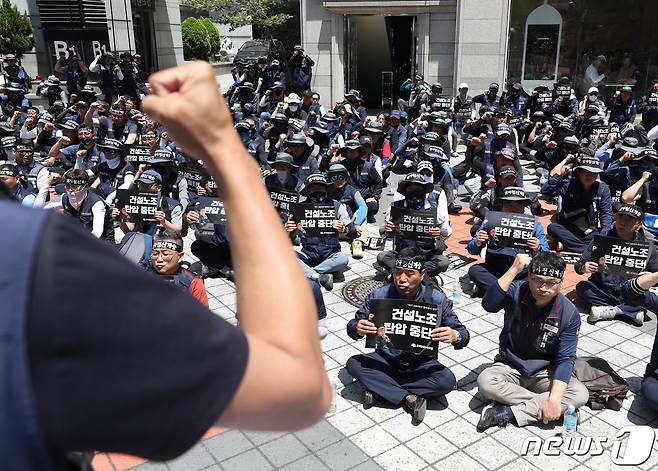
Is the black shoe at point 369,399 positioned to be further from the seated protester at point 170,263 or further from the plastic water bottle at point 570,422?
the seated protester at point 170,263

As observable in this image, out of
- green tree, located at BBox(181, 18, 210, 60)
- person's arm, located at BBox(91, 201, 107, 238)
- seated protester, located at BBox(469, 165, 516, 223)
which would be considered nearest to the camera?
person's arm, located at BBox(91, 201, 107, 238)

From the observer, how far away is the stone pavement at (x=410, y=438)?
16.0 feet

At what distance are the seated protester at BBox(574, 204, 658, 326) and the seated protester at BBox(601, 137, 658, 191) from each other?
3424 mm

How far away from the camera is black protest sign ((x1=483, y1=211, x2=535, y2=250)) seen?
7.57 metres

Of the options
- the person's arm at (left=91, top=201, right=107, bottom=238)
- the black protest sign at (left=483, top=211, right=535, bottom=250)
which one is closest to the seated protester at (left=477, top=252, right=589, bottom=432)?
the black protest sign at (left=483, top=211, right=535, bottom=250)

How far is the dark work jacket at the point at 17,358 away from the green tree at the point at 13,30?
94.6 feet

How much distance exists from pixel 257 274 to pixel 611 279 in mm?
7578

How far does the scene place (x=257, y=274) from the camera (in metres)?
0.97

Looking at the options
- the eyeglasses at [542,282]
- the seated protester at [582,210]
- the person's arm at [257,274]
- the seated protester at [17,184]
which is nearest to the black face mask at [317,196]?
the seated protester at [582,210]

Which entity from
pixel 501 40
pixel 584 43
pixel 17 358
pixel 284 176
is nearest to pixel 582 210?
pixel 284 176

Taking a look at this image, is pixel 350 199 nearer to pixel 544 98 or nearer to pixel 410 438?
pixel 410 438

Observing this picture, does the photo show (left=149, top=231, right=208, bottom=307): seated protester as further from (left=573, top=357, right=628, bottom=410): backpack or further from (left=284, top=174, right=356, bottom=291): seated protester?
(left=573, top=357, right=628, bottom=410): backpack

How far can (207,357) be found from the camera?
816 millimetres

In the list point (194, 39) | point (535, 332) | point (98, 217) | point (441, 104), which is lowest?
point (535, 332)
